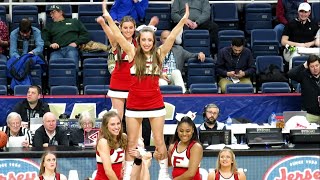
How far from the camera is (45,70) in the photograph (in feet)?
49.4

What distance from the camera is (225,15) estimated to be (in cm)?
1656

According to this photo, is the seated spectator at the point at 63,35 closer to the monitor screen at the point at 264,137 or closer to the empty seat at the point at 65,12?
the empty seat at the point at 65,12

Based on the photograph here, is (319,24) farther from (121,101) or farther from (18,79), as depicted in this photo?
(121,101)

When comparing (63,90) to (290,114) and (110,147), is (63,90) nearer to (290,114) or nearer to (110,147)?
(290,114)

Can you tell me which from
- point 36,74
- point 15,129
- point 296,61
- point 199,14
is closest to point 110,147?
point 15,129

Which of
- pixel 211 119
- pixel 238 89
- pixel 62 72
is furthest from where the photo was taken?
pixel 62 72

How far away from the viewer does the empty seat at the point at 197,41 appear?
15.6 meters

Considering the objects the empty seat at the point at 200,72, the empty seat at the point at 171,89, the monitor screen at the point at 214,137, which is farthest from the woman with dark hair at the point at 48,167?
the empty seat at the point at 200,72

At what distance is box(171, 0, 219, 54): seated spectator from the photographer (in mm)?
16000

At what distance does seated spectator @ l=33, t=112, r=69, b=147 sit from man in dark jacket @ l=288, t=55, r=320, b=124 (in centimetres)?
359

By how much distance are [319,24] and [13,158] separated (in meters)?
7.07

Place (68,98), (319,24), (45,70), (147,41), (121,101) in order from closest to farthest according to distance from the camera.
A: 1. (147,41)
2. (121,101)
3. (68,98)
4. (45,70)
5. (319,24)

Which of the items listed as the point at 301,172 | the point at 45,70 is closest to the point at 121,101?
the point at 301,172

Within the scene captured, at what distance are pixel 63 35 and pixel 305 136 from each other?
520 centimetres
